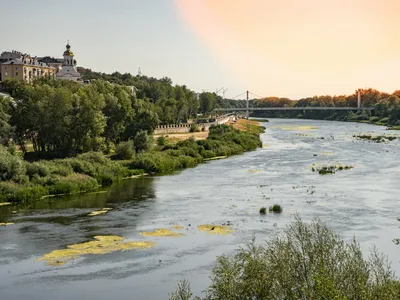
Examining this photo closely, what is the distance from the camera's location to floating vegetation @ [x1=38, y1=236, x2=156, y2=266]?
90.7 ft

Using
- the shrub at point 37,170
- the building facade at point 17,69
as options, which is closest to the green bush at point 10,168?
the shrub at point 37,170

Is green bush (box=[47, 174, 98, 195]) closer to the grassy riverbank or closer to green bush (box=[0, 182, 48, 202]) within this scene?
the grassy riverbank

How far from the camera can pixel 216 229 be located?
33188 mm

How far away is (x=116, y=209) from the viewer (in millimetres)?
39031

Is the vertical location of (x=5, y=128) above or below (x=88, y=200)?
above

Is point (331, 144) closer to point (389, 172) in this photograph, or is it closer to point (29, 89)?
point (389, 172)

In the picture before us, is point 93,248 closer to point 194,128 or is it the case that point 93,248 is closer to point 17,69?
point 194,128

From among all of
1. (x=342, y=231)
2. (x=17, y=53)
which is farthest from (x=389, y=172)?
(x=17, y=53)

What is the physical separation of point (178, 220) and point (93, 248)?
287 inches

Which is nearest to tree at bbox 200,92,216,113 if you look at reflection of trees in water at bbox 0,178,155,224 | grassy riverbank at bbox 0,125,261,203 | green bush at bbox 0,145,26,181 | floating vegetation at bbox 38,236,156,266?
grassy riverbank at bbox 0,125,261,203

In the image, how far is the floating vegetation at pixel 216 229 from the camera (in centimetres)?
3259

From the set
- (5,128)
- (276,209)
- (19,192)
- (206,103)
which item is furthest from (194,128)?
(276,209)

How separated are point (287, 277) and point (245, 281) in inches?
48.6

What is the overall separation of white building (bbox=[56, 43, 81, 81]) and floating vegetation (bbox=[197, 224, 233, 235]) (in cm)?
10374
